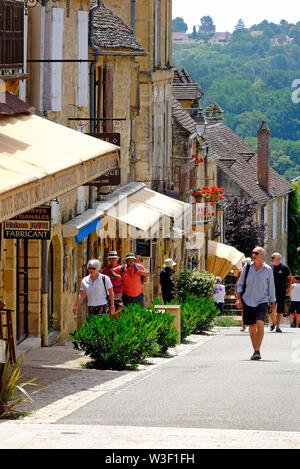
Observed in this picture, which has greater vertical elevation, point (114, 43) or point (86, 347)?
point (114, 43)

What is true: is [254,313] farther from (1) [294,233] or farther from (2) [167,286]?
(1) [294,233]

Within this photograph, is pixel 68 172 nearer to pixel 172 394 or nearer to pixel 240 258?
pixel 172 394

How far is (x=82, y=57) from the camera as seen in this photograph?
21578 millimetres

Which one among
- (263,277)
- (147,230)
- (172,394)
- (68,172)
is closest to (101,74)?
(147,230)

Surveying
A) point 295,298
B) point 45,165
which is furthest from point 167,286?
point 45,165

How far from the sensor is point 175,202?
28.0 metres

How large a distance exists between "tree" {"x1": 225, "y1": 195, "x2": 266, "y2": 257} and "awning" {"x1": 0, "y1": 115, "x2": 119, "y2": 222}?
132 feet

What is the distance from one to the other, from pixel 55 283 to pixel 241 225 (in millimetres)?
37133

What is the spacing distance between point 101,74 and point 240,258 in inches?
969

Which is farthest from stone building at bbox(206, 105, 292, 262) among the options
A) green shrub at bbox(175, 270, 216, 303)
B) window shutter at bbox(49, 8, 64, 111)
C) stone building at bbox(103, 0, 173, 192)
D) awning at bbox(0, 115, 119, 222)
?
awning at bbox(0, 115, 119, 222)

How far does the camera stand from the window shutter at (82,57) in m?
21.3

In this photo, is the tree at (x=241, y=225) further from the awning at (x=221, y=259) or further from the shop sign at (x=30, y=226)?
the shop sign at (x=30, y=226)

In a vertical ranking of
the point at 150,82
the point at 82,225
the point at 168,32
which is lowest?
the point at 82,225

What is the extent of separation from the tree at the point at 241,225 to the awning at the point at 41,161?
4027cm
